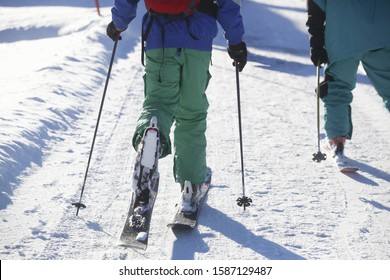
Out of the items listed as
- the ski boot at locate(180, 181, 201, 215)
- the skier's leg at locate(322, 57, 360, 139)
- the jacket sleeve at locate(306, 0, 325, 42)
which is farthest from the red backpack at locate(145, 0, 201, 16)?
the skier's leg at locate(322, 57, 360, 139)

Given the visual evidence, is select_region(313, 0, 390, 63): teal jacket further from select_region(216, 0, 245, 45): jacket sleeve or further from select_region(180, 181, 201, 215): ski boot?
select_region(180, 181, 201, 215): ski boot

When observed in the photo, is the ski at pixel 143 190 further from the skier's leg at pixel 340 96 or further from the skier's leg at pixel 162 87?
the skier's leg at pixel 340 96

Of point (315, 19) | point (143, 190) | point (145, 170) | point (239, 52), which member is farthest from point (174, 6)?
point (315, 19)

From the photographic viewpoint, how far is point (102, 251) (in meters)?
3.78

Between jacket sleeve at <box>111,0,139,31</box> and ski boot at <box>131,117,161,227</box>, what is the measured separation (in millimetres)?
781

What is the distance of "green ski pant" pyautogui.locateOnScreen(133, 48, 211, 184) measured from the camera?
12.6 ft

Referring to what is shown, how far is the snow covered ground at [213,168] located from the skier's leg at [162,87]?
75cm

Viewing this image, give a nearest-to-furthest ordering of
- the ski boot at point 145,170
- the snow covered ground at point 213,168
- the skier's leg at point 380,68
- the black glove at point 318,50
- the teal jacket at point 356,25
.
Result: the ski boot at point 145,170
the snow covered ground at point 213,168
the teal jacket at point 356,25
the skier's leg at point 380,68
the black glove at point 318,50

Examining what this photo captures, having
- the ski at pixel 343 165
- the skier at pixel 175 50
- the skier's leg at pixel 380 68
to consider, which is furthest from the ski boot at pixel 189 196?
the skier's leg at pixel 380 68

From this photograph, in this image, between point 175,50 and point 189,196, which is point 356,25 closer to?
point 175,50

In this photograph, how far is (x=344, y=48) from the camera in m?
4.98

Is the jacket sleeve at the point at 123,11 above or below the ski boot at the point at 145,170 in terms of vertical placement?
above

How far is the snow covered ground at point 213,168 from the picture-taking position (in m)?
3.91
